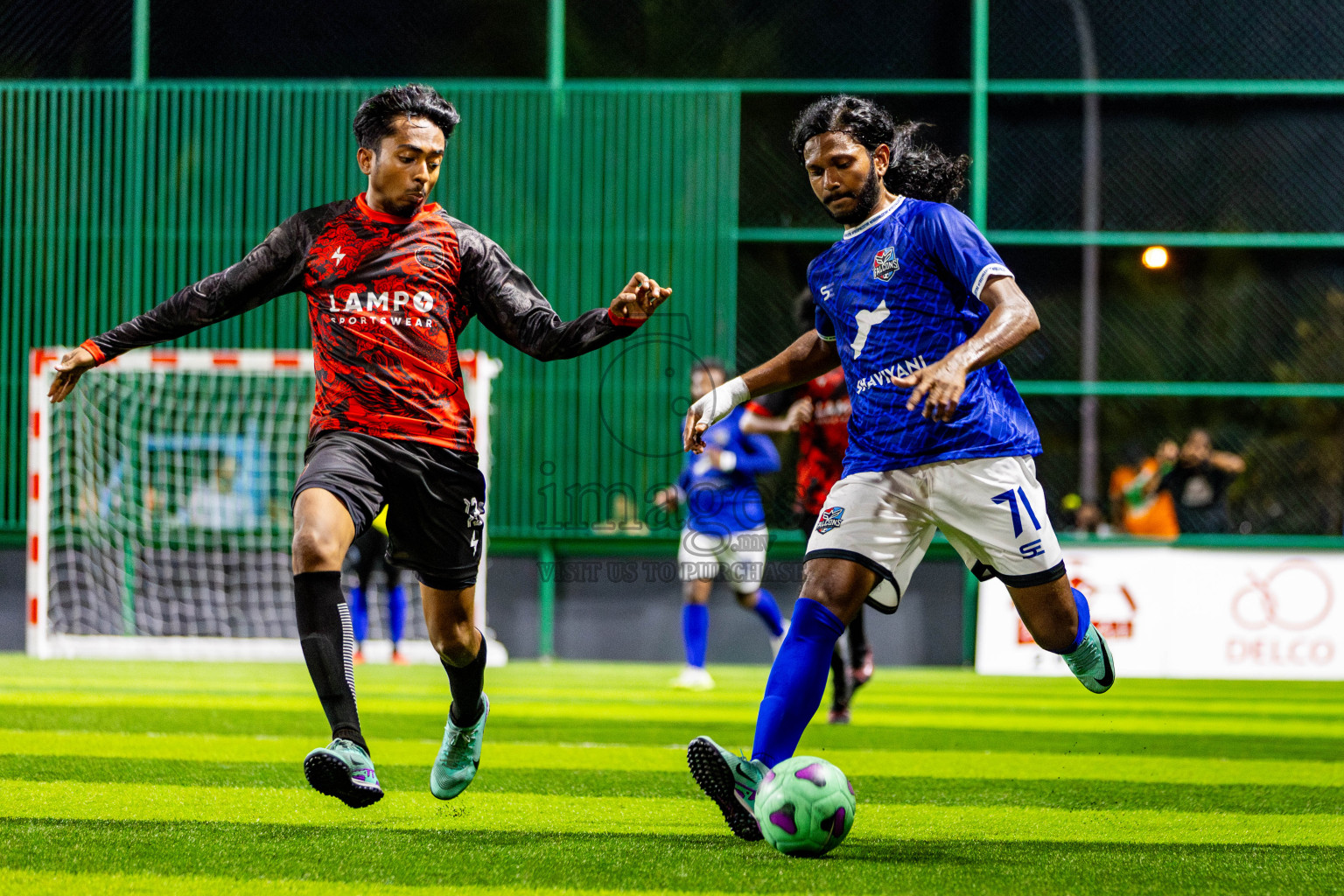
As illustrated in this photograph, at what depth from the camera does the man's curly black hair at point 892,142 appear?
4.32 meters

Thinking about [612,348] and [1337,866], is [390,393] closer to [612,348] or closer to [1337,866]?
[1337,866]

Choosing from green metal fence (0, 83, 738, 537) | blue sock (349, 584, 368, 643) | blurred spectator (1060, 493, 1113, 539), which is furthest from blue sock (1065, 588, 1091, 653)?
blurred spectator (1060, 493, 1113, 539)

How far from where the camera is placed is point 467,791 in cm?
531

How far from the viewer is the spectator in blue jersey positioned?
33.8 ft

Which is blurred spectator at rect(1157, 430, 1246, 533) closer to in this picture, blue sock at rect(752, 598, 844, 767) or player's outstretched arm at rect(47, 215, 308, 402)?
blue sock at rect(752, 598, 844, 767)

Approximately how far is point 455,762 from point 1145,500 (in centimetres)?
1128

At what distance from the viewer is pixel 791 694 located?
4.12m

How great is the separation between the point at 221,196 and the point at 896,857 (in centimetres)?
1258

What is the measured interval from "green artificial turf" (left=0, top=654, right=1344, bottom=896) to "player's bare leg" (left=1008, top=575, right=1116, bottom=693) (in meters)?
0.53

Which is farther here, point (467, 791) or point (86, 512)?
point (86, 512)

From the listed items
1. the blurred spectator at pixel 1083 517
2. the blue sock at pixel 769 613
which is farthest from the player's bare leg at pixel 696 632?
the blurred spectator at pixel 1083 517

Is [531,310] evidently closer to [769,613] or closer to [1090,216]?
[769,613]

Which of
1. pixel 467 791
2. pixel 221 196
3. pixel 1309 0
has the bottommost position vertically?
pixel 467 791

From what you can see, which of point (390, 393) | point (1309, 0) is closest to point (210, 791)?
point (390, 393)
